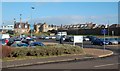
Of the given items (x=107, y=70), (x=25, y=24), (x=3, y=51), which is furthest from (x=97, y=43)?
(x=25, y=24)

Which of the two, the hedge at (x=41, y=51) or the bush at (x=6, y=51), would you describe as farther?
the hedge at (x=41, y=51)

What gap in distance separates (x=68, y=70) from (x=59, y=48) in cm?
1254

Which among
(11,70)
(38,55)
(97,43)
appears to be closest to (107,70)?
(11,70)

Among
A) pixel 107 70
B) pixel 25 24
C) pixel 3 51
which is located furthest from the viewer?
pixel 25 24

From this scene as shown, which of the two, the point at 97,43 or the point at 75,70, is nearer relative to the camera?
the point at 75,70

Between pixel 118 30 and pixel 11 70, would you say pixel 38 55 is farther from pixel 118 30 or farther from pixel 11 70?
pixel 118 30

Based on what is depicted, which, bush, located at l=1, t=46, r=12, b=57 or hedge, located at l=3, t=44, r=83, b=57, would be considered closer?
bush, located at l=1, t=46, r=12, b=57

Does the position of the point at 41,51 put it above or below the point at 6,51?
below

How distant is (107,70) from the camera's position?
1570 cm

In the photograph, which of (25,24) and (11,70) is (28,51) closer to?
(11,70)

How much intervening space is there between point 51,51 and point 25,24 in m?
152

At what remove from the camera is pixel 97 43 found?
2158 inches

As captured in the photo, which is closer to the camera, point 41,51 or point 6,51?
point 6,51

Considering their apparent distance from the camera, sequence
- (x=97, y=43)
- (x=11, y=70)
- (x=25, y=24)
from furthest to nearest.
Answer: (x=25, y=24), (x=97, y=43), (x=11, y=70)
